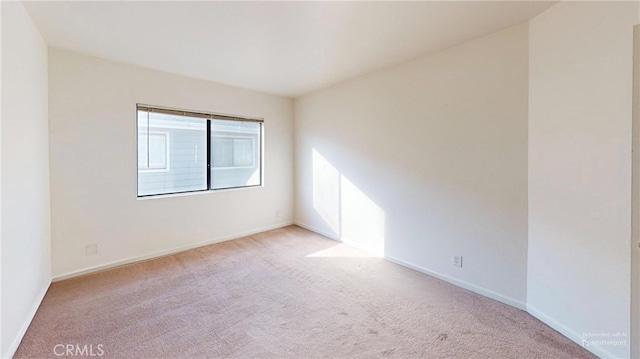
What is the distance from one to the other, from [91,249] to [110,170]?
0.90 m

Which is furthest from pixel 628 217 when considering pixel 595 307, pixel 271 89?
pixel 271 89

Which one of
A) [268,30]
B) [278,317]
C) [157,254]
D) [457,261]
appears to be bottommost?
[278,317]

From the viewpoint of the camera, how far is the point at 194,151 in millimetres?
3842

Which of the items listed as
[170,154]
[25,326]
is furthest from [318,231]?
[25,326]

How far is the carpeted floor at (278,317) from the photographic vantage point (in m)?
1.80

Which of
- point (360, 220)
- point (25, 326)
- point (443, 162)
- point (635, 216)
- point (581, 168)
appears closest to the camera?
point (635, 216)

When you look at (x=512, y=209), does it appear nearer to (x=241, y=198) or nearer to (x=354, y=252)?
(x=354, y=252)

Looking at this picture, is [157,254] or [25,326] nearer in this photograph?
[25,326]

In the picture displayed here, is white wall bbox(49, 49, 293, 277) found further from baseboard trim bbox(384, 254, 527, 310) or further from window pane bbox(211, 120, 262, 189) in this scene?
baseboard trim bbox(384, 254, 527, 310)

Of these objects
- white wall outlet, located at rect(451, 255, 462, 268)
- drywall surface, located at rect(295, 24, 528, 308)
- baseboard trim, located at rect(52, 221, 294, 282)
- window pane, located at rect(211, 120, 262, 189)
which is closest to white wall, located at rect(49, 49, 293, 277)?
baseboard trim, located at rect(52, 221, 294, 282)

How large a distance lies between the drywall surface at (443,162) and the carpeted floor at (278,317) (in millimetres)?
345

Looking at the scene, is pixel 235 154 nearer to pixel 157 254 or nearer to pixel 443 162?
pixel 157 254

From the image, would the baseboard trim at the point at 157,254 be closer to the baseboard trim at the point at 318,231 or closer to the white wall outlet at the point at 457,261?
the baseboard trim at the point at 318,231

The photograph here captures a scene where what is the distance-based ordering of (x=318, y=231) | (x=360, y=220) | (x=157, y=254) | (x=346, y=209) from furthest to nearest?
1. (x=318, y=231)
2. (x=346, y=209)
3. (x=360, y=220)
4. (x=157, y=254)
